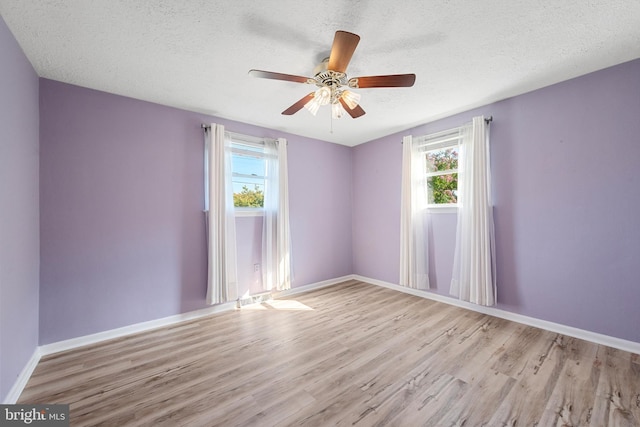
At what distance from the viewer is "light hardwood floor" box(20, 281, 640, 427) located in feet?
4.87

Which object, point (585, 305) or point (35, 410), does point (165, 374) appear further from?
point (585, 305)

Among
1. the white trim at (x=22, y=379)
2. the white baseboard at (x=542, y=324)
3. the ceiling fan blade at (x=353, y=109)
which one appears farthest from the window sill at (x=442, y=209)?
the white trim at (x=22, y=379)

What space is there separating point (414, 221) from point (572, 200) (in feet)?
5.31

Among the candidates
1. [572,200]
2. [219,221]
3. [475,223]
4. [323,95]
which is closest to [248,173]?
[219,221]

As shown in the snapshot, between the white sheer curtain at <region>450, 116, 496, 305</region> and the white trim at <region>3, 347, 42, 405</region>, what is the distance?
4.06 metres

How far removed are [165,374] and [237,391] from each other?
665 millimetres

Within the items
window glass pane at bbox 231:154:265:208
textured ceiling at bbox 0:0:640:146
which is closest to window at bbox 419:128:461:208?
textured ceiling at bbox 0:0:640:146

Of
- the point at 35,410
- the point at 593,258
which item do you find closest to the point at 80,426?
the point at 35,410

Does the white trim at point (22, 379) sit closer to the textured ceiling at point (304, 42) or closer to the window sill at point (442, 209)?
the textured ceiling at point (304, 42)

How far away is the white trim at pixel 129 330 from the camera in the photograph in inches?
88.0

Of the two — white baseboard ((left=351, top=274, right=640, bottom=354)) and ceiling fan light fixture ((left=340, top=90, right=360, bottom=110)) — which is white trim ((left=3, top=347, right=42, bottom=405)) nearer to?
ceiling fan light fixture ((left=340, top=90, right=360, bottom=110))

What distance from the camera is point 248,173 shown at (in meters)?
3.46

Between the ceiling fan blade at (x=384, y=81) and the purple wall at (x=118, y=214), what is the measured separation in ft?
6.91

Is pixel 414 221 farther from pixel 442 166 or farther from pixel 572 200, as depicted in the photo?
pixel 572 200
